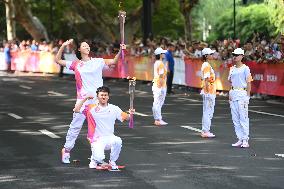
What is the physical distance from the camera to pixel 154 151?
14.2 meters

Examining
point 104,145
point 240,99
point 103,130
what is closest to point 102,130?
point 103,130

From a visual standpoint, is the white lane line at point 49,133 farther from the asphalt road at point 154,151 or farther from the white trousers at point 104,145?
the white trousers at point 104,145

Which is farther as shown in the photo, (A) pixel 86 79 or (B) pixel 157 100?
(B) pixel 157 100

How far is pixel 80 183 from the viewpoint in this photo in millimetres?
11094

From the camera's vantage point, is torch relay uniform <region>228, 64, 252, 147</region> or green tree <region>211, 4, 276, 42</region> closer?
torch relay uniform <region>228, 64, 252, 147</region>

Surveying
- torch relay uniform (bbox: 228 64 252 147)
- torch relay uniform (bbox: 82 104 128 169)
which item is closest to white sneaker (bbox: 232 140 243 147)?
torch relay uniform (bbox: 228 64 252 147)

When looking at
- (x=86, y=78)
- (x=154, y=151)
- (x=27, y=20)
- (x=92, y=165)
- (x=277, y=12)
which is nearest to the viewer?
(x=92, y=165)

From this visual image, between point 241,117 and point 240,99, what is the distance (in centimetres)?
35

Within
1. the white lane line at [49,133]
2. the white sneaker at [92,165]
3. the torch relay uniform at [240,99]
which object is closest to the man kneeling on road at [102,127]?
the white sneaker at [92,165]

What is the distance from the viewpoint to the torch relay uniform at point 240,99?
14625 millimetres

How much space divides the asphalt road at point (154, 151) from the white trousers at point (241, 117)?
292mm

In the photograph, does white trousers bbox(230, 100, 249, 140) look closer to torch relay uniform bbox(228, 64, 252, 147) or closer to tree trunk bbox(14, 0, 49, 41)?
torch relay uniform bbox(228, 64, 252, 147)

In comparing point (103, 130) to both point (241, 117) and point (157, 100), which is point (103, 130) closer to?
point (241, 117)

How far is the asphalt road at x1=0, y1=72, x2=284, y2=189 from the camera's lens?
11258 millimetres
